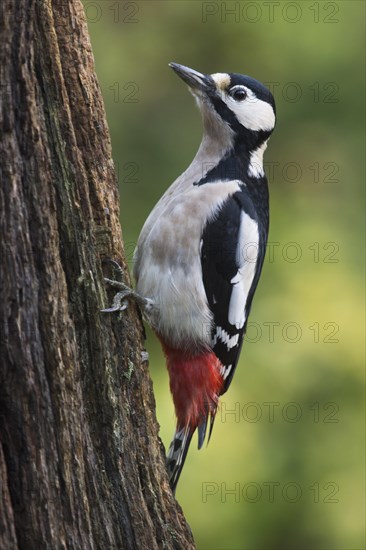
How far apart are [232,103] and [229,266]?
0.78m

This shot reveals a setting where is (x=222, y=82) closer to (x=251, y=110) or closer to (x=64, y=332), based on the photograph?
(x=251, y=110)

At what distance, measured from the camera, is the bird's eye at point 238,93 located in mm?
4013

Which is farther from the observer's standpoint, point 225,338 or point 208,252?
point 225,338

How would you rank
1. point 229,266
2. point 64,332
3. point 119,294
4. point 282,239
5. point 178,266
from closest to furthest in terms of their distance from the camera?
point 64,332 < point 119,294 < point 178,266 < point 229,266 < point 282,239

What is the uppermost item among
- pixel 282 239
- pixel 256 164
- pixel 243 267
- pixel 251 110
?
pixel 251 110

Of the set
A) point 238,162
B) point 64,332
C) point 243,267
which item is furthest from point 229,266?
point 64,332

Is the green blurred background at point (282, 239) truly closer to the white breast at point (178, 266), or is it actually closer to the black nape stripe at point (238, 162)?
the white breast at point (178, 266)

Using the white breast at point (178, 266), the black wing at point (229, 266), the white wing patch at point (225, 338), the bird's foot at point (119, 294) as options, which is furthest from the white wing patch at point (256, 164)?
the bird's foot at point (119, 294)

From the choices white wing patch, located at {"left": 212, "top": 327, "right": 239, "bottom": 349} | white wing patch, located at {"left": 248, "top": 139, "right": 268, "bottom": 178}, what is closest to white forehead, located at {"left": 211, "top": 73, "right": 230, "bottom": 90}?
white wing patch, located at {"left": 248, "top": 139, "right": 268, "bottom": 178}

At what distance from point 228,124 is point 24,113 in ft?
5.26

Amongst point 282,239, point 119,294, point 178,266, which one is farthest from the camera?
point 282,239

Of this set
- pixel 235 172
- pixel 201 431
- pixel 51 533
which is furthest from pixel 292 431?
pixel 51 533

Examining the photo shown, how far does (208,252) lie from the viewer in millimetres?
3684

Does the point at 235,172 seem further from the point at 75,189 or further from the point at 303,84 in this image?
the point at 303,84
